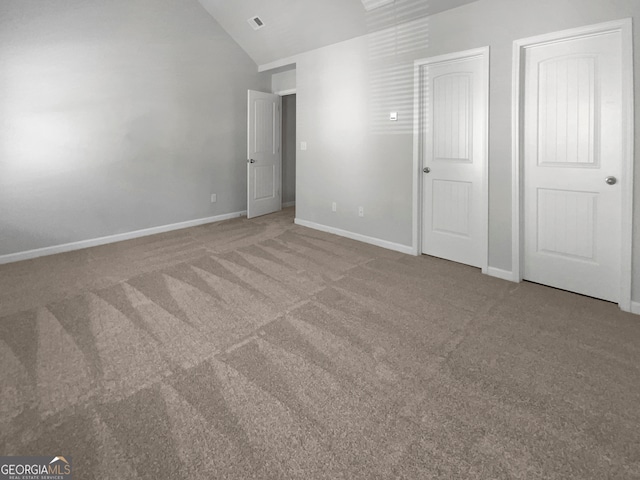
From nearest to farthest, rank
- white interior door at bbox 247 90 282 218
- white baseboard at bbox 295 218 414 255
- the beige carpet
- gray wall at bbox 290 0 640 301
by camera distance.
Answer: the beige carpet, gray wall at bbox 290 0 640 301, white baseboard at bbox 295 218 414 255, white interior door at bbox 247 90 282 218

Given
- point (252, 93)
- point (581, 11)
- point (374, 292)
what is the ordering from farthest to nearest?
1. point (252, 93)
2. point (374, 292)
3. point (581, 11)

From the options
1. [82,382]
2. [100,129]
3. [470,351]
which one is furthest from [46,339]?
[100,129]

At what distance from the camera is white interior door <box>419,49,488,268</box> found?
132 inches

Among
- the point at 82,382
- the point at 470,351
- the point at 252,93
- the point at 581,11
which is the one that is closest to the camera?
the point at 82,382

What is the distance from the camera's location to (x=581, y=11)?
8.73ft

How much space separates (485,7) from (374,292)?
2.65 metres

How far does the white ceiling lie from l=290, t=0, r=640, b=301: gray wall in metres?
0.13

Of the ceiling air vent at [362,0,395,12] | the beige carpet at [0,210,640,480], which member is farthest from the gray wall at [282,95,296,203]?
the beige carpet at [0,210,640,480]

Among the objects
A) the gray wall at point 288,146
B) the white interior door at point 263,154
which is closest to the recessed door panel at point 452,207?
the white interior door at point 263,154

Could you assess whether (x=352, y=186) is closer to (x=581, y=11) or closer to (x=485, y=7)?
(x=485, y=7)

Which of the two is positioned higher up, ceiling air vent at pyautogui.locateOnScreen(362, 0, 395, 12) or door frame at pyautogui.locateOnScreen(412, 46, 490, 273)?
ceiling air vent at pyautogui.locateOnScreen(362, 0, 395, 12)

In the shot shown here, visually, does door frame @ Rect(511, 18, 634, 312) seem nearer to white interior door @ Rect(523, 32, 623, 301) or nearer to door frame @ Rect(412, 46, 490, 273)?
white interior door @ Rect(523, 32, 623, 301)

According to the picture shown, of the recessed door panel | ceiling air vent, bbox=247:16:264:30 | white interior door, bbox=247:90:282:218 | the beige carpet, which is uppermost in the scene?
ceiling air vent, bbox=247:16:264:30

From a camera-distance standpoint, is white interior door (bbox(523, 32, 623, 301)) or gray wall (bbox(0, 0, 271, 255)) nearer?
white interior door (bbox(523, 32, 623, 301))
